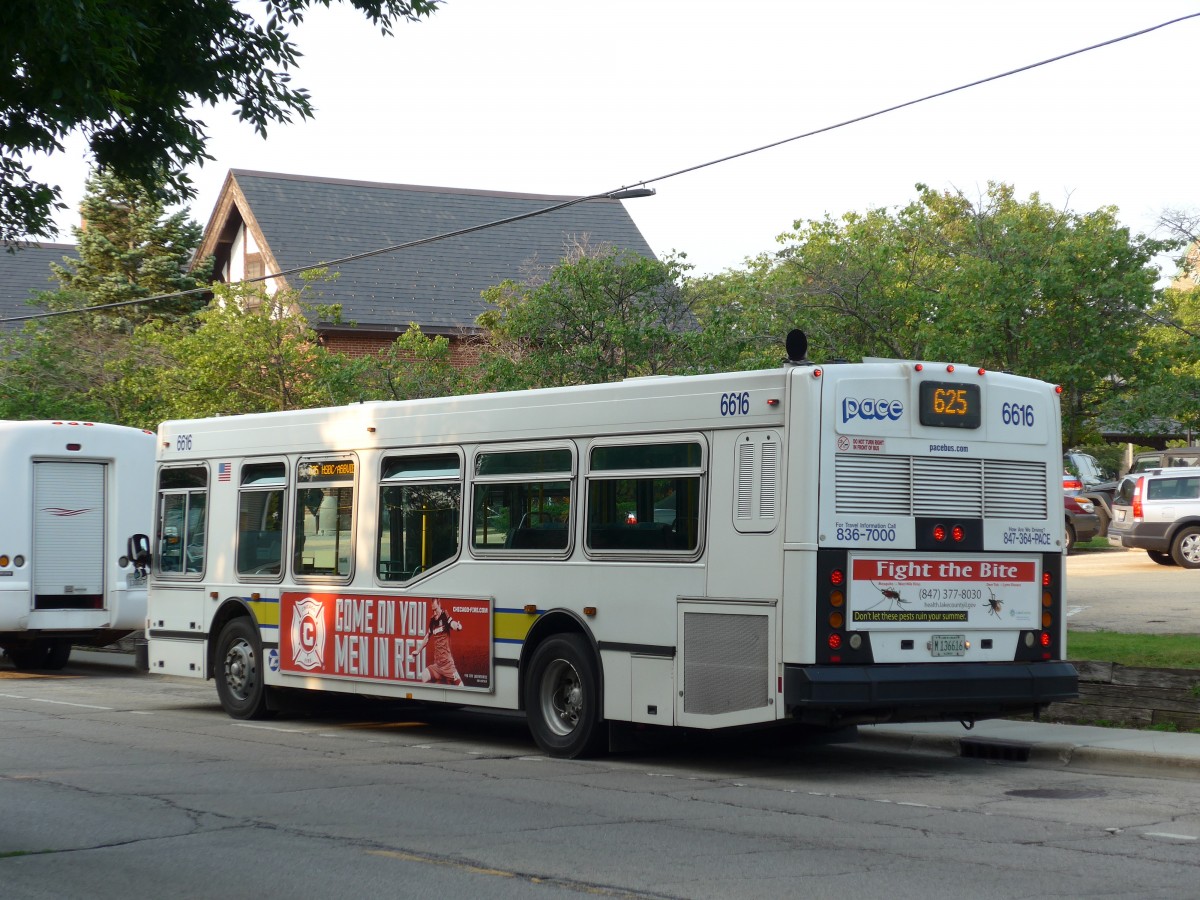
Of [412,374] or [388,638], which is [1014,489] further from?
[412,374]

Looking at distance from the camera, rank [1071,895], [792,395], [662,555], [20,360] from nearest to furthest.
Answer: [1071,895] < [792,395] < [662,555] < [20,360]

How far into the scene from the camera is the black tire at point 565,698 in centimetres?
1192

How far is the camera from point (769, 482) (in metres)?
10.8

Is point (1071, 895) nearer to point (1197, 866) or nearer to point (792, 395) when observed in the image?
point (1197, 866)

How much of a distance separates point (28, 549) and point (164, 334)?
38.1 feet

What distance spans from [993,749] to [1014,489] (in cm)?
221

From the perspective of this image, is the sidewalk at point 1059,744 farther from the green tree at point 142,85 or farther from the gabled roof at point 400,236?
the gabled roof at point 400,236

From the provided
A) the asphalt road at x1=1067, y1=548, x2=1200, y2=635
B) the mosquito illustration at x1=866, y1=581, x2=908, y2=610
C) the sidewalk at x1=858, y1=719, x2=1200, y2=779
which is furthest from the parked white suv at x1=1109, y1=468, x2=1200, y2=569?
the mosquito illustration at x1=866, y1=581, x2=908, y2=610

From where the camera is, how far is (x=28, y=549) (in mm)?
19844

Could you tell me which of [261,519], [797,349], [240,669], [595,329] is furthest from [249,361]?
[797,349]

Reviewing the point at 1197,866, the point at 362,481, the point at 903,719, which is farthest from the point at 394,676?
the point at 1197,866

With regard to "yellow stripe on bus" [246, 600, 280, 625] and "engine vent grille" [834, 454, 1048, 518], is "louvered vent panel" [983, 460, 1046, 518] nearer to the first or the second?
"engine vent grille" [834, 454, 1048, 518]

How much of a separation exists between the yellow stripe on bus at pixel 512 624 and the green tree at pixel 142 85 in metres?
4.30

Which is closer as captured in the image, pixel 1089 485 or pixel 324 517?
pixel 324 517
